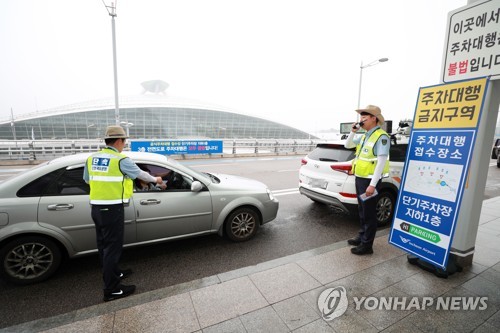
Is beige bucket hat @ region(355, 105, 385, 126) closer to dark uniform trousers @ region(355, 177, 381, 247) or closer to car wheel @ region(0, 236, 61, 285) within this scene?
dark uniform trousers @ region(355, 177, 381, 247)

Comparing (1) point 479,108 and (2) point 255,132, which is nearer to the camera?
(1) point 479,108

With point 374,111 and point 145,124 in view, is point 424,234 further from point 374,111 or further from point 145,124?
point 145,124

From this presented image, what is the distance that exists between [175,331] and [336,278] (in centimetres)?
184

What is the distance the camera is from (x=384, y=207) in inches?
185

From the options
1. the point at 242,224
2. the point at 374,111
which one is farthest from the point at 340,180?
the point at 242,224

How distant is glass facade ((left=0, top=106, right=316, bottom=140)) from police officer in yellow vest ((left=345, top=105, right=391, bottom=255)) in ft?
117

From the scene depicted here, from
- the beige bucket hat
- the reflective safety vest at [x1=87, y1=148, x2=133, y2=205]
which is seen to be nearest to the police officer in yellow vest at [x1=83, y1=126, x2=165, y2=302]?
the reflective safety vest at [x1=87, y1=148, x2=133, y2=205]

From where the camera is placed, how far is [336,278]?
2932 mm

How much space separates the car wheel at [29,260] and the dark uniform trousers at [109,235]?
801 mm

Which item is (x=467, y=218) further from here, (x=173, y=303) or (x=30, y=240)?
(x=30, y=240)

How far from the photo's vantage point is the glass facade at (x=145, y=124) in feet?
134

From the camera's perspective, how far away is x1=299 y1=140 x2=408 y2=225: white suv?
4.33 meters

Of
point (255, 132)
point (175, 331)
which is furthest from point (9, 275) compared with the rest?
point (255, 132)

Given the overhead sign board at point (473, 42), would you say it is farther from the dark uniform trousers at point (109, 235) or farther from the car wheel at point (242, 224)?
the dark uniform trousers at point (109, 235)
